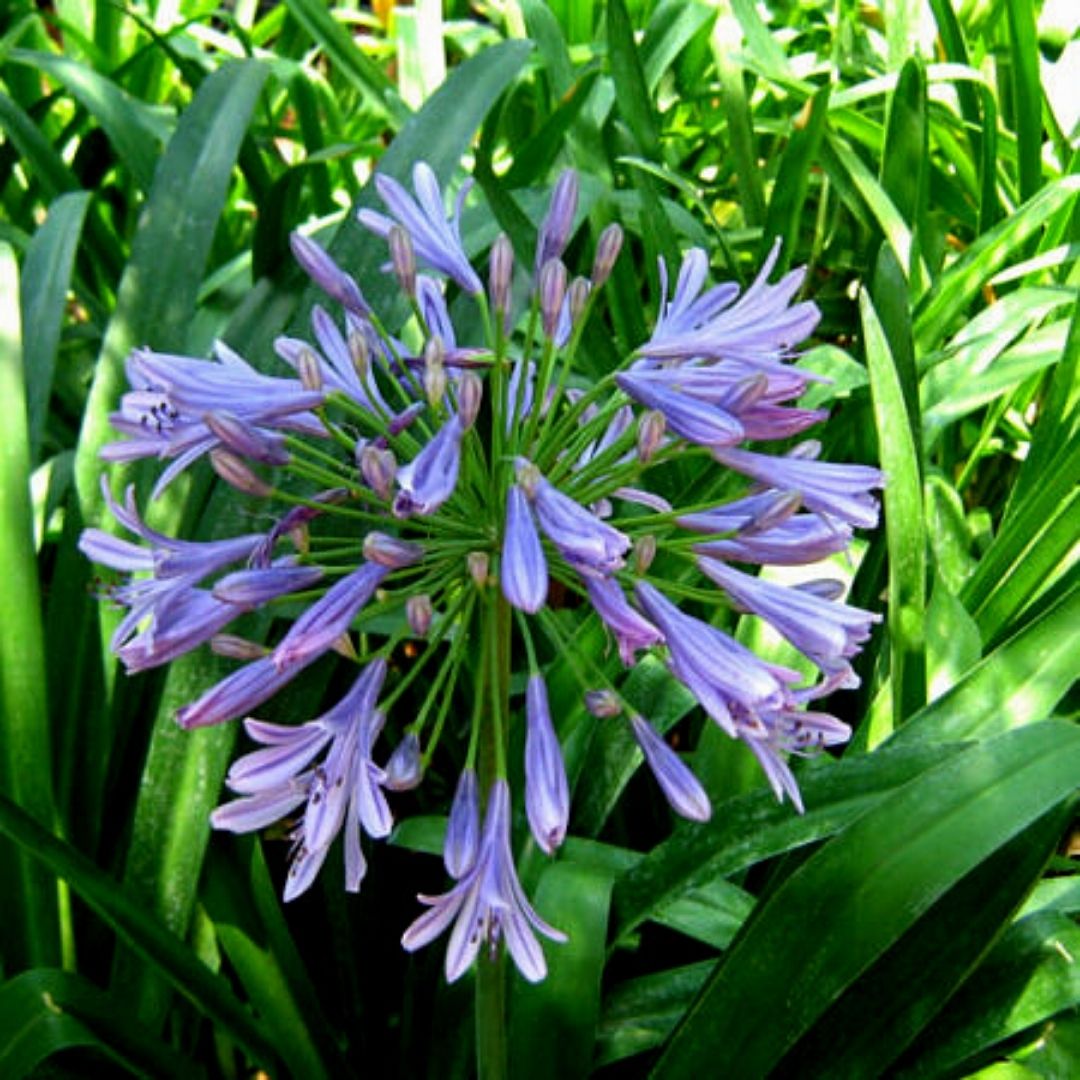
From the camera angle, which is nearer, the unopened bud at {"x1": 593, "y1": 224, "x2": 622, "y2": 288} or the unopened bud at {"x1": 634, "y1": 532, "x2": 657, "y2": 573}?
the unopened bud at {"x1": 634, "y1": 532, "x2": 657, "y2": 573}

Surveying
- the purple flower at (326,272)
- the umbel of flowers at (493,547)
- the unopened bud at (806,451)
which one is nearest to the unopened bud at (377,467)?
the umbel of flowers at (493,547)

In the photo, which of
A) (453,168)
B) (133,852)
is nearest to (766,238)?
(453,168)

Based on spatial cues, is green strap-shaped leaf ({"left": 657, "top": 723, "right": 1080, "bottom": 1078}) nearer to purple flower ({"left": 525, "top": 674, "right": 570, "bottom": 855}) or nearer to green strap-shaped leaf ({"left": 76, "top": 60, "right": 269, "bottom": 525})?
purple flower ({"left": 525, "top": 674, "right": 570, "bottom": 855})

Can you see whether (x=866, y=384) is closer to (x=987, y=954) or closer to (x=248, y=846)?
(x=987, y=954)

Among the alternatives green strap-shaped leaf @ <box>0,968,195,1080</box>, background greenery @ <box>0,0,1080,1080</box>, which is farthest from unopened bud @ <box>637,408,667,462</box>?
green strap-shaped leaf @ <box>0,968,195,1080</box>

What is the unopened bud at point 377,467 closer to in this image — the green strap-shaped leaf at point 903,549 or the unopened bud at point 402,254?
the unopened bud at point 402,254

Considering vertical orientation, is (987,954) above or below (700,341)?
below
